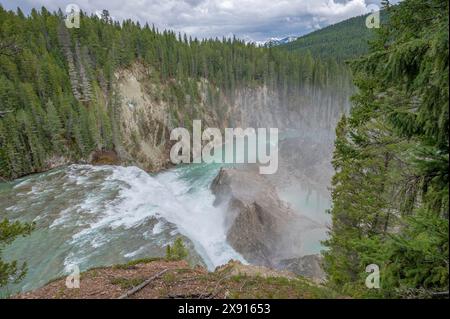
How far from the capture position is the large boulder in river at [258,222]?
25531mm

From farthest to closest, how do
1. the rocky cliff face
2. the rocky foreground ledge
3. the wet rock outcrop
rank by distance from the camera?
the rocky cliff face, the wet rock outcrop, the rocky foreground ledge

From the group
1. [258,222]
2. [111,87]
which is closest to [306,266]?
[258,222]

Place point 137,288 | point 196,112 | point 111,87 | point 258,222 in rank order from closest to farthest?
point 137,288 < point 258,222 < point 111,87 < point 196,112

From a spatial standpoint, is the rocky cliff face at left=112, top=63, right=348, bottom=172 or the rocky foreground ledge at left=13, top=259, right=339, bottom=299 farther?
the rocky cliff face at left=112, top=63, right=348, bottom=172

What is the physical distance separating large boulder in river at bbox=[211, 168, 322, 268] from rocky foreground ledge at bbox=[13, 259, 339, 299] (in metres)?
15.7

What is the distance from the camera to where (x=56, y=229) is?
2322 centimetres

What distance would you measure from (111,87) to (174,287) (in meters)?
52.0

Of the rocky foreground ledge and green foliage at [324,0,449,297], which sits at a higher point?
green foliage at [324,0,449,297]

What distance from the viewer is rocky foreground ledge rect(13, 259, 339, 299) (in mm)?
7765

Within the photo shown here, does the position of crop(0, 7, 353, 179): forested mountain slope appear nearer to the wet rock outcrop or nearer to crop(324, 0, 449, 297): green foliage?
the wet rock outcrop

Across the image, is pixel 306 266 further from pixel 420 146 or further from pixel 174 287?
pixel 420 146

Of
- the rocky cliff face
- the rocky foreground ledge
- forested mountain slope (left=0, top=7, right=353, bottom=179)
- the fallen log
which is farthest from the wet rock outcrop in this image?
the rocky cliff face

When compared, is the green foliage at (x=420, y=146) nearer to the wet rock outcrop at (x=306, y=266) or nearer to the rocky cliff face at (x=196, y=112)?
the wet rock outcrop at (x=306, y=266)

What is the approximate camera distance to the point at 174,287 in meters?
8.54
